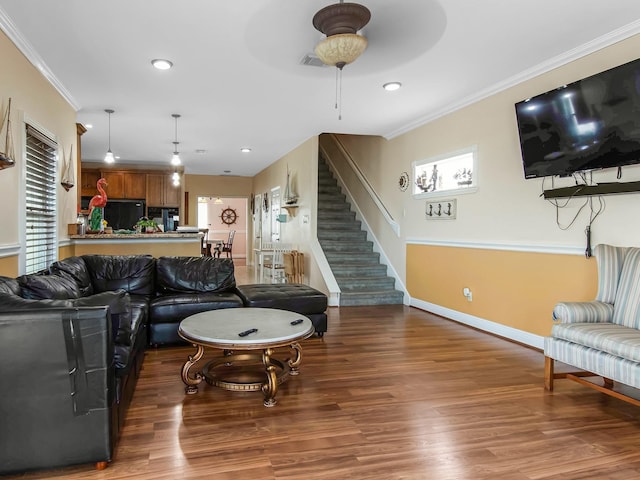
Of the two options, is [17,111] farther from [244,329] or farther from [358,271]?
[358,271]

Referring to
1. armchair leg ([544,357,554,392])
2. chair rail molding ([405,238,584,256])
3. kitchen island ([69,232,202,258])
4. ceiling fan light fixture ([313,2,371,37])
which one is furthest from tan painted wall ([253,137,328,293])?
ceiling fan light fixture ([313,2,371,37])

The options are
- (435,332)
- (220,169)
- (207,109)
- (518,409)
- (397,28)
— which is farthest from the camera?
(220,169)

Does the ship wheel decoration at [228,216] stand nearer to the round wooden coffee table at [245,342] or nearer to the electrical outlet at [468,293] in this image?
the electrical outlet at [468,293]

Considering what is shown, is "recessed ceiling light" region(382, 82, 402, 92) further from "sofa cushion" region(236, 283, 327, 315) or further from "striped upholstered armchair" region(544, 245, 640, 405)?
"striped upholstered armchair" region(544, 245, 640, 405)

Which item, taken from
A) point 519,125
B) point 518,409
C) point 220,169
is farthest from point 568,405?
point 220,169

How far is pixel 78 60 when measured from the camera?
151 inches

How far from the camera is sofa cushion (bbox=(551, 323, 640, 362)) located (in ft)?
8.22

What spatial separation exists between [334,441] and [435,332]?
2.70 metres

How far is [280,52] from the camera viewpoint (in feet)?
11.9

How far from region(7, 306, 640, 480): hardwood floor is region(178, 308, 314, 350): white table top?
1.33 feet

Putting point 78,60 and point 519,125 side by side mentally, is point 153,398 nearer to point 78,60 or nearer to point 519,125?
point 78,60

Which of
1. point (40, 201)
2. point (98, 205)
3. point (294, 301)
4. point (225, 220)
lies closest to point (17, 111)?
point (40, 201)

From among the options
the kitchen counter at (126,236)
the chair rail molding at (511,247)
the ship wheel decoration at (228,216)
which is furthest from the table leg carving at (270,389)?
the ship wheel decoration at (228,216)

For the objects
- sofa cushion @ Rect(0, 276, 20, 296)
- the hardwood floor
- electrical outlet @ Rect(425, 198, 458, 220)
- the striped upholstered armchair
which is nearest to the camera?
the hardwood floor
